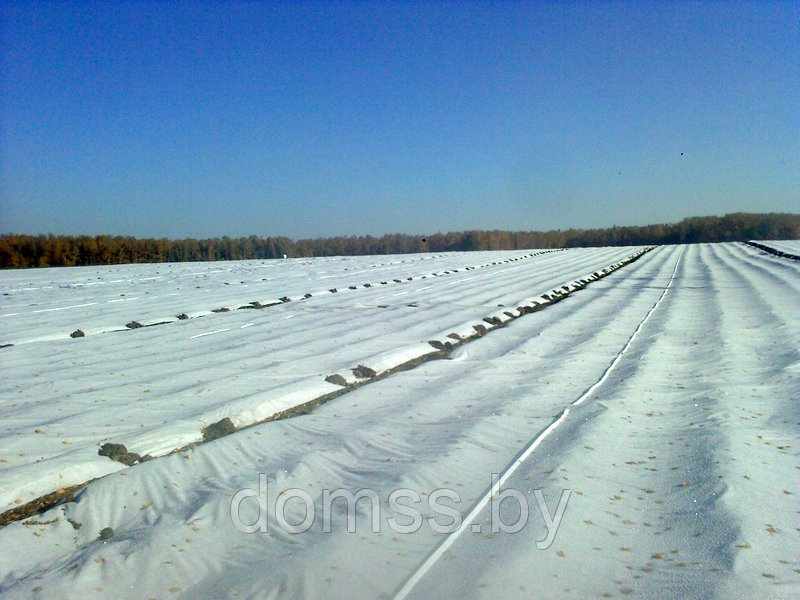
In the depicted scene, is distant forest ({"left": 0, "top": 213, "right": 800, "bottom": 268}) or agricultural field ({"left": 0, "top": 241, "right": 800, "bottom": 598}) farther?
distant forest ({"left": 0, "top": 213, "right": 800, "bottom": 268})

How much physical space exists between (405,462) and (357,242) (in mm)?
59798

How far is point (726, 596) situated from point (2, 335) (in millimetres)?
11035

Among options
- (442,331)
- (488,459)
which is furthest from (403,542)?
(442,331)

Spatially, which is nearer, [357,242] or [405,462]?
[405,462]

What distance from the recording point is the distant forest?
39.4 meters

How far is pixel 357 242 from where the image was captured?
63812 millimetres

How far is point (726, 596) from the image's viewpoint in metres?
2.78

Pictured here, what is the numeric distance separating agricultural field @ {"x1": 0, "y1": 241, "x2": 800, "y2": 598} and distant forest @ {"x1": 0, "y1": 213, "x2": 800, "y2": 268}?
33164mm

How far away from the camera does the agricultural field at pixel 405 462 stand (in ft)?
10.1

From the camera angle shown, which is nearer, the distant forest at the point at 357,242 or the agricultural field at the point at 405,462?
the agricultural field at the point at 405,462

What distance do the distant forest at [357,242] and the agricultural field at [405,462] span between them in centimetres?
3316

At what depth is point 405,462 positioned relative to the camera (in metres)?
4.57

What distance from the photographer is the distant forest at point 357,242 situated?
1552 inches

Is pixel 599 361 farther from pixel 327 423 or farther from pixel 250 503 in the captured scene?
pixel 250 503
